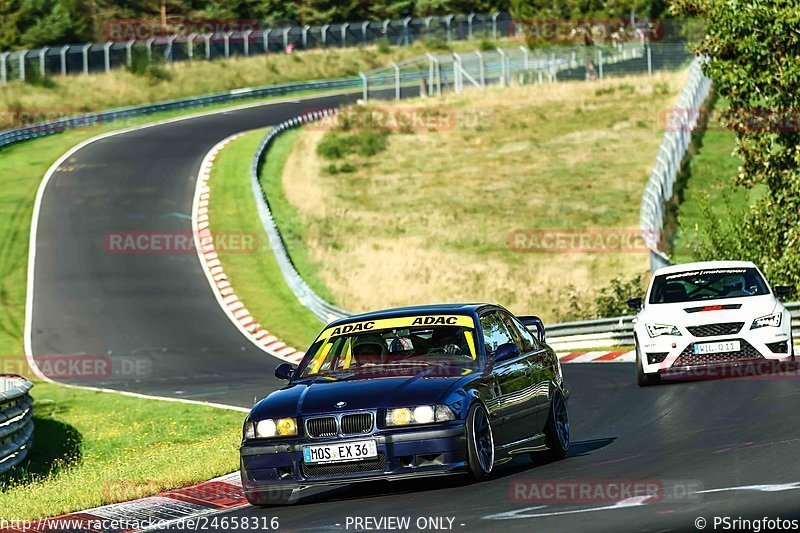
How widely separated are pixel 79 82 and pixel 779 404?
185ft

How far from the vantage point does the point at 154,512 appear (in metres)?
10.0

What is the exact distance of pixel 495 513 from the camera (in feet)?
27.9

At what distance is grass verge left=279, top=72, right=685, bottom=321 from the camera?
121ft

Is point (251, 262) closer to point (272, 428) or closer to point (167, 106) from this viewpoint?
point (167, 106)

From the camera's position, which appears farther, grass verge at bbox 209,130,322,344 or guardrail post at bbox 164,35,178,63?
guardrail post at bbox 164,35,178,63

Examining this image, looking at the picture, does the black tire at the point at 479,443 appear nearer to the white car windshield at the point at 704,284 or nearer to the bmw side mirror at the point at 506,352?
the bmw side mirror at the point at 506,352

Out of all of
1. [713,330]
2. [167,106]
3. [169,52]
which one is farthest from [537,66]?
[713,330]

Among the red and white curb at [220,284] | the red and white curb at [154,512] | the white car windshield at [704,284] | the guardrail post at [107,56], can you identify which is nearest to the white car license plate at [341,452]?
the red and white curb at [154,512]

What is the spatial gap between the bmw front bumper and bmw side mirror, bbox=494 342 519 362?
125cm

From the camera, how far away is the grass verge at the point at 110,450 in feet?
36.4

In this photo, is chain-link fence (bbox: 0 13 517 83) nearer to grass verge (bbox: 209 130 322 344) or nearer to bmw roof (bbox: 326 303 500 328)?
grass verge (bbox: 209 130 322 344)

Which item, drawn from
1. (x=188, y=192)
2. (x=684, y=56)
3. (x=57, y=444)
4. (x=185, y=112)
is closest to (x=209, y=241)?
(x=188, y=192)

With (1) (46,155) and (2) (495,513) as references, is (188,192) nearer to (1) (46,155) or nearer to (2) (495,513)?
(1) (46,155)

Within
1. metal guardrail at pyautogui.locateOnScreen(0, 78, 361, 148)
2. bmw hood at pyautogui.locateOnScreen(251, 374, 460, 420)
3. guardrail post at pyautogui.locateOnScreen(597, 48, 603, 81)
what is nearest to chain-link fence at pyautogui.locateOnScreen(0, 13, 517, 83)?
metal guardrail at pyautogui.locateOnScreen(0, 78, 361, 148)
